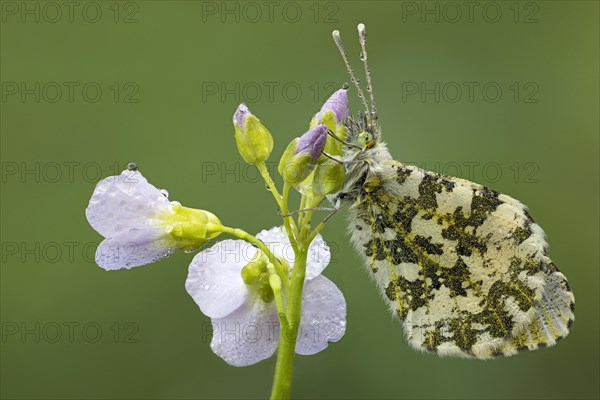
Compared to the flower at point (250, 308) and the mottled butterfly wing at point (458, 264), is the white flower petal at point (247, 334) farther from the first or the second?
the mottled butterfly wing at point (458, 264)

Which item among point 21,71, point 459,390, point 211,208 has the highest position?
point 21,71

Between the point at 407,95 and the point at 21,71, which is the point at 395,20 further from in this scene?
the point at 21,71

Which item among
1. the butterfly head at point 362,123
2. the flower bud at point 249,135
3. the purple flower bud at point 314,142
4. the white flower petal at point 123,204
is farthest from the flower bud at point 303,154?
the butterfly head at point 362,123

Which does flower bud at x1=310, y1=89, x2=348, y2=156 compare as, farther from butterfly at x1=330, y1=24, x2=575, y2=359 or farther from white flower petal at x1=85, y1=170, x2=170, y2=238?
white flower petal at x1=85, y1=170, x2=170, y2=238

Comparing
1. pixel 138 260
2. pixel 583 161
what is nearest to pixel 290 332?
pixel 138 260

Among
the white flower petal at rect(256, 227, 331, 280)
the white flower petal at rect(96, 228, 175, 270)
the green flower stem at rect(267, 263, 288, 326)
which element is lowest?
the green flower stem at rect(267, 263, 288, 326)

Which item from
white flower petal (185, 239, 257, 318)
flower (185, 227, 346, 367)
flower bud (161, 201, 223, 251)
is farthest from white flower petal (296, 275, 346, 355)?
flower bud (161, 201, 223, 251)
